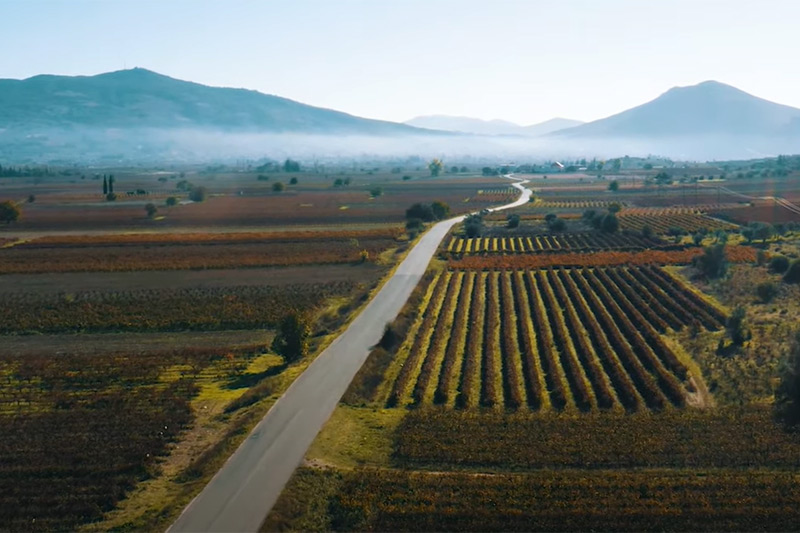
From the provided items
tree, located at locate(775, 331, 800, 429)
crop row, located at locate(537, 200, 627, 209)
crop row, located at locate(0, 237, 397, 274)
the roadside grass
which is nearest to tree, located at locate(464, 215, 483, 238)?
crop row, located at locate(0, 237, 397, 274)

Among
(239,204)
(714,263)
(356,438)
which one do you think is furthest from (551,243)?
(239,204)

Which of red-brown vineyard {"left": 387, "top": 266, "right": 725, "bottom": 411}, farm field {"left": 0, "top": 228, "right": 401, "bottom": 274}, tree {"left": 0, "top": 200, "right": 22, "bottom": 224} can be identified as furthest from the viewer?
tree {"left": 0, "top": 200, "right": 22, "bottom": 224}

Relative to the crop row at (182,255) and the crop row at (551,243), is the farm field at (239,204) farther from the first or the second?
the crop row at (551,243)

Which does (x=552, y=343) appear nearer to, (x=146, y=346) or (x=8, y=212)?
(x=146, y=346)

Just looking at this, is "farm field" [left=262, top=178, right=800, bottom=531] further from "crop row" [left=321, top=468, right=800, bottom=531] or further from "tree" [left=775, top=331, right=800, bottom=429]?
"tree" [left=775, top=331, right=800, bottom=429]

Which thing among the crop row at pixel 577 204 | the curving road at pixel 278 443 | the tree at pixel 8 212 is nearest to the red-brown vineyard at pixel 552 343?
the curving road at pixel 278 443
